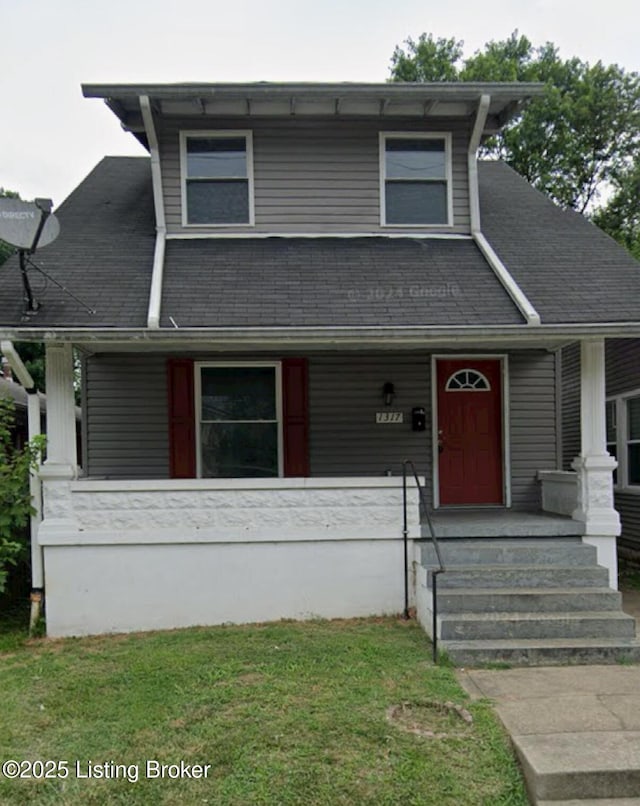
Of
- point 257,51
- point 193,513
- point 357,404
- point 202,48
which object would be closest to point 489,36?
point 257,51

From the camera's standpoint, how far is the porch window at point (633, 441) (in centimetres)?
940

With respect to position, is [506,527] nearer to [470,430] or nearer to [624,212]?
[470,430]

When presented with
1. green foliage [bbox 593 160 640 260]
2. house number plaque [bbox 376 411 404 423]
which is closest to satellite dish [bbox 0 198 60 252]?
house number plaque [bbox 376 411 404 423]

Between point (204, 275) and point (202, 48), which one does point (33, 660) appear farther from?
point (202, 48)

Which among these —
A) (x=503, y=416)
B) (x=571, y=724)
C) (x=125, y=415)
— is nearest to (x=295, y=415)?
(x=125, y=415)

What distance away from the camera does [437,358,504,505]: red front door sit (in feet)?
25.0

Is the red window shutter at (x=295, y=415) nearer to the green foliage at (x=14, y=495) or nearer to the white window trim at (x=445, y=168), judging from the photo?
the white window trim at (x=445, y=168)

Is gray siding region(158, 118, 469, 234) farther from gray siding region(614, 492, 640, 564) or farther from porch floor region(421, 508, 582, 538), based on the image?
gray siding region(614, 492, 640, 564)

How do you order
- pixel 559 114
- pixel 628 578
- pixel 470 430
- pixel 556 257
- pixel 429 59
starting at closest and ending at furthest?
pixel 556 257
pixel 470 430
pixel 628 578
pixel 559 114
pixel 429 59

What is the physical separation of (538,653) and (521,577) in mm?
869

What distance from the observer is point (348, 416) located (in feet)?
24.8

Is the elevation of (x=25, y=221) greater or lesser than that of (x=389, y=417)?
greater

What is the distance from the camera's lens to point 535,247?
747 centimetres

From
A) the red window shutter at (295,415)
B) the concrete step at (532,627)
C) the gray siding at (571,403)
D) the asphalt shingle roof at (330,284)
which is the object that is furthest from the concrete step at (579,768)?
the gray siding at (571,403)
